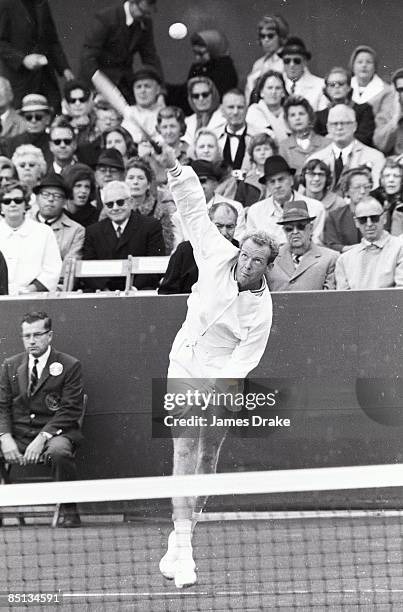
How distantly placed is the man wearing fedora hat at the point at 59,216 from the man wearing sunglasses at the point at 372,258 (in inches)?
84.6

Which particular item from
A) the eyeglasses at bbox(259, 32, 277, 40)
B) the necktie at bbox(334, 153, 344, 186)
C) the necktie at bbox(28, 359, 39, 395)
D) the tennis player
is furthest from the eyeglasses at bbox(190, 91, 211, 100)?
the tennis player

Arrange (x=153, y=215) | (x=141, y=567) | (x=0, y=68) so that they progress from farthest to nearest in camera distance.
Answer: (x=0, y=68) < (x=153, y=215) < (x=141, y=567)

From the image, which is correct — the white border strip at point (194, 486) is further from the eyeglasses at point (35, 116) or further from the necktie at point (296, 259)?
the eyeglasses at point (35, 116)

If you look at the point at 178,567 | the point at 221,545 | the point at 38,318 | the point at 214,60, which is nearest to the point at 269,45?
the point at 214,60

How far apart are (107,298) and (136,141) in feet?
7.47

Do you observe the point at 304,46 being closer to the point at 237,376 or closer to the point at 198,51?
the point at 198,51

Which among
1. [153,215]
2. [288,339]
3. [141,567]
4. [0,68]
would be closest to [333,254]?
[288,339]

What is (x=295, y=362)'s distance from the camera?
896cm

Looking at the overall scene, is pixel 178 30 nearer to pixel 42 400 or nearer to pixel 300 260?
pixel 300 260

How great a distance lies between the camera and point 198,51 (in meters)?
11.5

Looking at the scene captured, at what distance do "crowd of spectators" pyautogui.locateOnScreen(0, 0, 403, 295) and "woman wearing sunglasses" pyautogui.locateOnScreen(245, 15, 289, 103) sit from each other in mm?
14

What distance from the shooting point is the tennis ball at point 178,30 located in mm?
11438

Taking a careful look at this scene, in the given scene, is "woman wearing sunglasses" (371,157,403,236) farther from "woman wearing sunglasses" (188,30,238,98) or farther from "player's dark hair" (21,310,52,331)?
"player's dark hair" (21,310,52,331)

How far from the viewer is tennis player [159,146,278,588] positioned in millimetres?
6758
